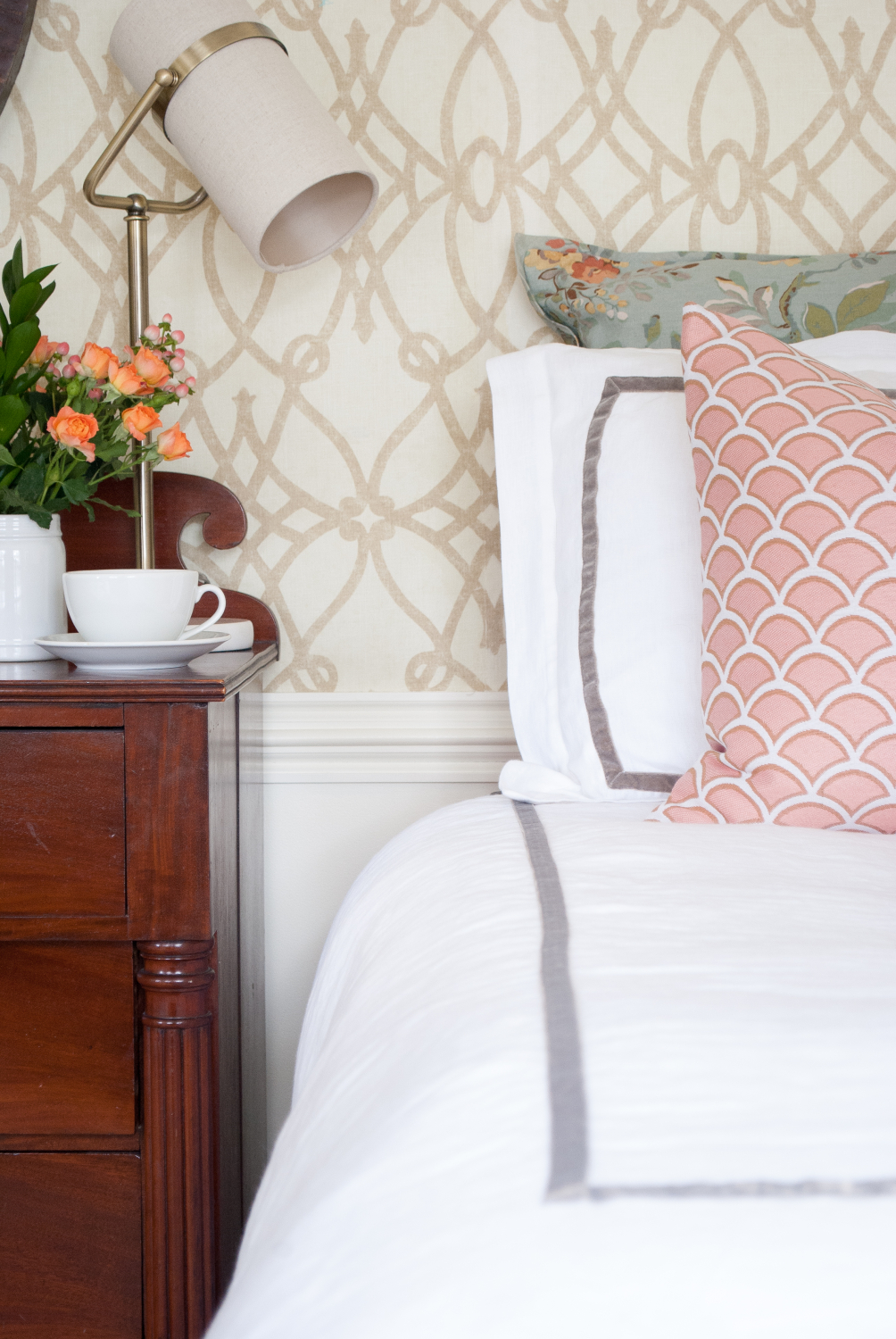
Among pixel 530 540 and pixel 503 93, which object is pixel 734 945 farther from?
pixel 503 93

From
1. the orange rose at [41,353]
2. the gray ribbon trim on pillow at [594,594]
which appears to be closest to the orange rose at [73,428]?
the orange rose at [41,353]

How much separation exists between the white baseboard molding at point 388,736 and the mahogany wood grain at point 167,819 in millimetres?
469

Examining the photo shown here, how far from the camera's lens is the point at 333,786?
1308 mm

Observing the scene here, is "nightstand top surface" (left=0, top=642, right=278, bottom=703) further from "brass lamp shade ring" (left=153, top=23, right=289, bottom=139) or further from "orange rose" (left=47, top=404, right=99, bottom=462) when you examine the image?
"brass lamp shade ring" (left=153, top=23, right=289, bottom=139)

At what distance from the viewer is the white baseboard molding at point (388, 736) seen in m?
1.29

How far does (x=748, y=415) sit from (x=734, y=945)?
49cm

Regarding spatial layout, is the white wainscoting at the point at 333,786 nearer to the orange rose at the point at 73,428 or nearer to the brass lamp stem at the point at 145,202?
the brass lamp stem at the point at 145,202

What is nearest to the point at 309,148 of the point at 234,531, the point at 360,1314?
the point at 234,531

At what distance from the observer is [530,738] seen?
102cm

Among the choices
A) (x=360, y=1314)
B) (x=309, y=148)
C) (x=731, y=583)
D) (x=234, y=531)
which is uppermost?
(x=309, y=148)

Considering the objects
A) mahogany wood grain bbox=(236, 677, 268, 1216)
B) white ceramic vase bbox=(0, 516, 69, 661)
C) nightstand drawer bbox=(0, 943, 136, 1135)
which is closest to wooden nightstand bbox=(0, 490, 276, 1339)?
nightstand drawer bbox=(0, 943, 136, 1135)

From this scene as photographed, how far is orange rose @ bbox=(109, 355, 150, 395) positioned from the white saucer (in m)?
0.25

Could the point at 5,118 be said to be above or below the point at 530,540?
above

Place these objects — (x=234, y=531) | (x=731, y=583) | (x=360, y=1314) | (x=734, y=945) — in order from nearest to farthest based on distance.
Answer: (x=360, y=1314) → (x=734, y=945) → (x=731, y=583) → (x=234, y=531)
